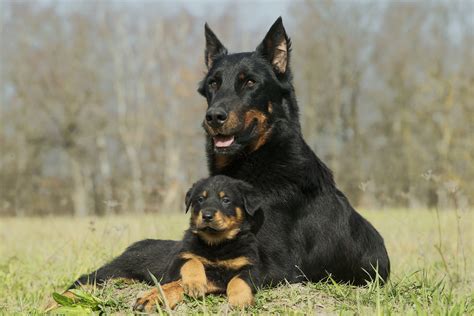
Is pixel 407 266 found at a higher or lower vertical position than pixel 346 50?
lower

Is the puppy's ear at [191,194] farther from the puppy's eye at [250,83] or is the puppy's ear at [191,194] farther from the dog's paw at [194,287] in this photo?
the puppy's eye at [250,83]

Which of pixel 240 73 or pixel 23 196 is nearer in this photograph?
pixel 240 73

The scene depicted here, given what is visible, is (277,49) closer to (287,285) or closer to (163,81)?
(287,285)

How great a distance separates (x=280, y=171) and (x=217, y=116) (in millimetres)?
749

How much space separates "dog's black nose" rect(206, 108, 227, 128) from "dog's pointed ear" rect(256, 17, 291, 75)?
0.82 m

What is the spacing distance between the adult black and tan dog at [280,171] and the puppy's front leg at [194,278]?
51cm

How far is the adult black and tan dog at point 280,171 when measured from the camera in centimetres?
457

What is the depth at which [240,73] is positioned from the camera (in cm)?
485

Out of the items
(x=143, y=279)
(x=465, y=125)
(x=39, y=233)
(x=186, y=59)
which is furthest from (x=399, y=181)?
(x=143, y=279)

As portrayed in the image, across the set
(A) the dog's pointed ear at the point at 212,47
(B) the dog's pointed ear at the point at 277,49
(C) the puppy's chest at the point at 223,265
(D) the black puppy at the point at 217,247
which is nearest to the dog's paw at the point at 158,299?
(D) the black puppy at the point at 217,247

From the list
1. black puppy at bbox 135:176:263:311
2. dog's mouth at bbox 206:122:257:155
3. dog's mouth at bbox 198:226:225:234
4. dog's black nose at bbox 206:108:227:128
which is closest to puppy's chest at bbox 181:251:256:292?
black puppy at bbox 135:176:263:311

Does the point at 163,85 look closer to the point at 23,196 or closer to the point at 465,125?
the point at 23,196

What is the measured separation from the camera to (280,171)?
4.79 metres

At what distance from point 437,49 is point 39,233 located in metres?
25.4
